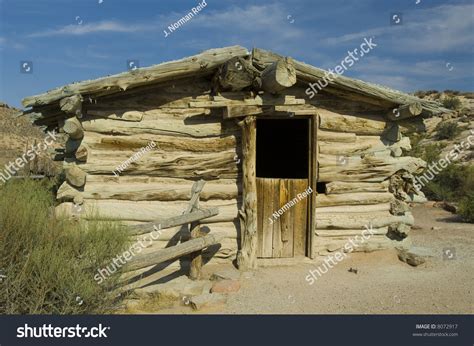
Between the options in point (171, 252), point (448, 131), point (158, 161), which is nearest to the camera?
point (171, 252)

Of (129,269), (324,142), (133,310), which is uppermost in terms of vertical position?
(324,142)

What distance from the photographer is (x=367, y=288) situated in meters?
7.32

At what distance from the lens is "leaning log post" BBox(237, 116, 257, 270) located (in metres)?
8.16

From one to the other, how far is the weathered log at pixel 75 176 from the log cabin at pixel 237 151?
0.11 ft

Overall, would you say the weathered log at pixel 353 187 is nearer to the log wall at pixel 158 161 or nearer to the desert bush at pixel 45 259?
the log wall at pixel 158 161

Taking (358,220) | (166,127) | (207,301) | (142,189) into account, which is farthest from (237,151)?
(207,301)

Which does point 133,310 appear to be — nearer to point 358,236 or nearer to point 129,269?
point 129,269

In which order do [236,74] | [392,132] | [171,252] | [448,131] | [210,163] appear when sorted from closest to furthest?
1. [171,252]
2. [236,74]
3. [210,163]
4. [392,132]
5. [448,131]

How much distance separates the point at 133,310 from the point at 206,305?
101cm

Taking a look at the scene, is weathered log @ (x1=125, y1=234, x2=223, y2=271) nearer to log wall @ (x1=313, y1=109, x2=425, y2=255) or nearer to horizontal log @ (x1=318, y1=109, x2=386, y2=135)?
log wall @ (x1=313, y1=109, x2=425, y2=255)

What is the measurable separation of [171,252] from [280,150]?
7098mm

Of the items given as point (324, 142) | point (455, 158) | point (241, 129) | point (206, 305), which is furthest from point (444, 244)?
point (455, 158)

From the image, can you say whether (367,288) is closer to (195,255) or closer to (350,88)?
(195,255)
